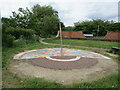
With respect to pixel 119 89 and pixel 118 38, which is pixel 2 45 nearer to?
pixel 119 89

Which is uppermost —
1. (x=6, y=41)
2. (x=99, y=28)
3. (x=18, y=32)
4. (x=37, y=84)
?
(x=99, y=28)

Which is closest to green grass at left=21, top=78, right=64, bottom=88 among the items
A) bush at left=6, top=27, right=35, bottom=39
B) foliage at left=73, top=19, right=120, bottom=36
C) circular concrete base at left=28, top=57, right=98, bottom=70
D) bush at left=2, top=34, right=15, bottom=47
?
circular concrete base at left=28, top=57, right=98, bottom=70

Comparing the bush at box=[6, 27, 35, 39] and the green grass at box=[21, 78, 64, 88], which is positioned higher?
the bush at box=[6, 27, 35, 39]

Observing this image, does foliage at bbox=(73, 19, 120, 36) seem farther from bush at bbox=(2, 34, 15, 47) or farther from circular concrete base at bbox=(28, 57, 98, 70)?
circular concrete base at bbox=(28, 57, 98, 70)

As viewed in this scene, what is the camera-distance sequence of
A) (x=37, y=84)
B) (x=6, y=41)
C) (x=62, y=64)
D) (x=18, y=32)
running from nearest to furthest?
1. (x=37, y=84)
2. (x=62, y=64)
3. (x=6, y=41)
4. (x=18, y=32)

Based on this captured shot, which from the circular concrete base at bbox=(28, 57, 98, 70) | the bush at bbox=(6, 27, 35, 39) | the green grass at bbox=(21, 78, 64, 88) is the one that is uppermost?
the bush at bbox=(6, 27, 35, 39)

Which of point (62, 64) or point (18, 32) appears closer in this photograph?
point (62, 64)

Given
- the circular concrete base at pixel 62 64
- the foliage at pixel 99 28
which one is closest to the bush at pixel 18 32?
the circular concrete base at pixel 62 64

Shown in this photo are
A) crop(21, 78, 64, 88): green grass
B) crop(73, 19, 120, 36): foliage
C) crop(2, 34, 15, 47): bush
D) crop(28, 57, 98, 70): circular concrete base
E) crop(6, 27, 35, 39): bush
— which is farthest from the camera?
crop(73, 19, 120, 36): foliage

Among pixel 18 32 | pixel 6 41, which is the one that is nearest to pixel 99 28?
pixel 18 32

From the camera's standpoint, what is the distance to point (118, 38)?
16.5m

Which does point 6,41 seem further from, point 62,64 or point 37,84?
point 37,84

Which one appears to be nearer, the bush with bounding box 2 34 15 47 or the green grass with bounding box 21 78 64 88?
the green grass with bounding box 21 78 64 88

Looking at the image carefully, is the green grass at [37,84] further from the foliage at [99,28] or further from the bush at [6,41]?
the foliage at [99,28]
